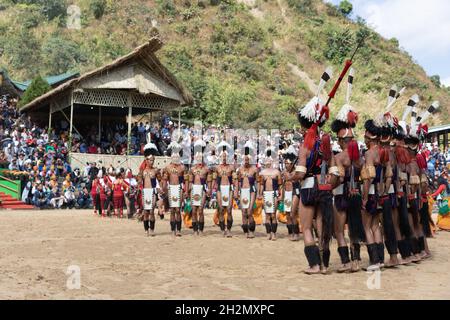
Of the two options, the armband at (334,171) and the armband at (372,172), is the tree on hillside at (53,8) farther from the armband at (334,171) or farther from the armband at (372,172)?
the armband at (334,171)

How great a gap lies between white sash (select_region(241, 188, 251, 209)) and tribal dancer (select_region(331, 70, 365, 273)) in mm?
5433

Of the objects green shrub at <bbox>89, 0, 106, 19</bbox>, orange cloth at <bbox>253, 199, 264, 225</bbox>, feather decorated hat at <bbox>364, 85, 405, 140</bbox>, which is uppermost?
green shrub at <bbox>89, 0, 106, 19</bbox>

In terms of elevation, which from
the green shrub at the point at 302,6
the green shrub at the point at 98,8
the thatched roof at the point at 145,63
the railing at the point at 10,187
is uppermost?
the green shrub at the point at 302,6

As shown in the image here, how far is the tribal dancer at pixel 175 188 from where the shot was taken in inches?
554

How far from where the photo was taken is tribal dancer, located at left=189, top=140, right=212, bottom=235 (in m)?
14.2

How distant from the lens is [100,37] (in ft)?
199

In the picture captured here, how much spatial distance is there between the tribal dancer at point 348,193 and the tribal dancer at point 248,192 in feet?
17.5

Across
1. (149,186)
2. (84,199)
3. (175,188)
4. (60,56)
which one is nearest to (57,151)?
(84,199)

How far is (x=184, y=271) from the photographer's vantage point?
8.64 metres

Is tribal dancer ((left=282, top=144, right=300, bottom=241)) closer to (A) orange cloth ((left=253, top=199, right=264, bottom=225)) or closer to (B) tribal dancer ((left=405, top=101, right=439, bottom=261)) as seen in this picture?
(A) orange cloth ((left=253, top=199, right=264, bottom=225))

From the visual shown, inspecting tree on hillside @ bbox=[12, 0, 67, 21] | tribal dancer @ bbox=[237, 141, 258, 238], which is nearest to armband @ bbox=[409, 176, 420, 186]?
tribal dancer @ bbox=[237, 141, 258, 238]

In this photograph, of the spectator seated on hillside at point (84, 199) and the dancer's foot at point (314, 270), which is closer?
the dancer's foot at point (314, 270)

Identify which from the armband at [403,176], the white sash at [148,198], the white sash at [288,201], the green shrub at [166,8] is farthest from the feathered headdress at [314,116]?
the green shrub at [166,8]
